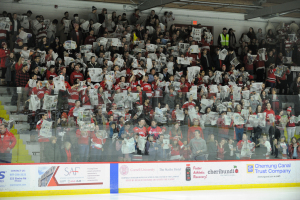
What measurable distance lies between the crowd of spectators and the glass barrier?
2cm

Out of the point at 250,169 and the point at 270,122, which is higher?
the point at 270,122

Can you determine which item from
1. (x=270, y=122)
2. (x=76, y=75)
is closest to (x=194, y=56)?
(x=270, y=122)

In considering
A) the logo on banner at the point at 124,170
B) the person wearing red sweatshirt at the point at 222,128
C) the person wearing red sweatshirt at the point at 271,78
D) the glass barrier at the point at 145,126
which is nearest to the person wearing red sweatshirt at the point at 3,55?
the glass barrier at the point at 145,126

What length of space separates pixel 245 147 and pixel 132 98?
2994 mm

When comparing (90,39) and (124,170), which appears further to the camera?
(90,39)

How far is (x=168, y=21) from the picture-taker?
14414mm

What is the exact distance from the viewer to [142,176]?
8.47 m

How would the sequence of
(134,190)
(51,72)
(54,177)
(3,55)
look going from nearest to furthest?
(54,177)
(134,190)
(51,72)
(3,55)

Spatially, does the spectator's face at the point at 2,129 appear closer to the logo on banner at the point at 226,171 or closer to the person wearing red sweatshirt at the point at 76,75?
the person wearing red sweatshirt at the point at 76,75

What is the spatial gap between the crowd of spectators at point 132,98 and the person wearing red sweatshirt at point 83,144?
2 cm

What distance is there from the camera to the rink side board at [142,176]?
798 cm

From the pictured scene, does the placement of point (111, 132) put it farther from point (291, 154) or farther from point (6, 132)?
point (291, 154)

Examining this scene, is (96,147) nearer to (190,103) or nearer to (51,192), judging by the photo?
(51,192)

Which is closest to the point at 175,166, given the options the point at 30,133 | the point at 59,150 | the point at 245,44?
the point at 59,150
